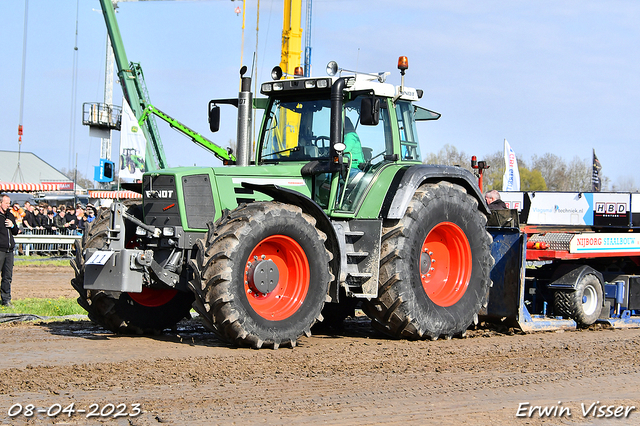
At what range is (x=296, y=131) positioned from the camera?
8102 millimetres

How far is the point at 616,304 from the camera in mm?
9883

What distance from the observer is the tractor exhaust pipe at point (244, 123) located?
7.98 metres

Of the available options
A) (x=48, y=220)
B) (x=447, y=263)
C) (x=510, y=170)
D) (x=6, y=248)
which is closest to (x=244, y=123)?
(x=447, y=263)

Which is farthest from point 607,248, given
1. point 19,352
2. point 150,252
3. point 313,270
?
point 19,352

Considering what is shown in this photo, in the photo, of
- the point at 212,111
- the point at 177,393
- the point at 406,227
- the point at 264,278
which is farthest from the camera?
the point at 212,111

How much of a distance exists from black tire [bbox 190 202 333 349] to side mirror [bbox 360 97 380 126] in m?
1.17

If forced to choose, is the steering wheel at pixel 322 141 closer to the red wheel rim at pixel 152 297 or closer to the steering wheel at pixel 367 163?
the steering wheel at pixel 367 163

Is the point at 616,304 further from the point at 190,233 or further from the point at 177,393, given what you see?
the point at 177,393

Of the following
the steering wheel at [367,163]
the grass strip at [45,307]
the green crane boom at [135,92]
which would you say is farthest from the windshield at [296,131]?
the green crane boom at [135,92]

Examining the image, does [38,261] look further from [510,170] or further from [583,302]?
[583,302]

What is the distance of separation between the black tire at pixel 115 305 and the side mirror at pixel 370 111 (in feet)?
8.70

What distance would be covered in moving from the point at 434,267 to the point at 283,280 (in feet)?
6.87

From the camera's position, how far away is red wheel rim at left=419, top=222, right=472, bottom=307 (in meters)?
8.34

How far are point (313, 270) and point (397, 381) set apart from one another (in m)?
1.68
